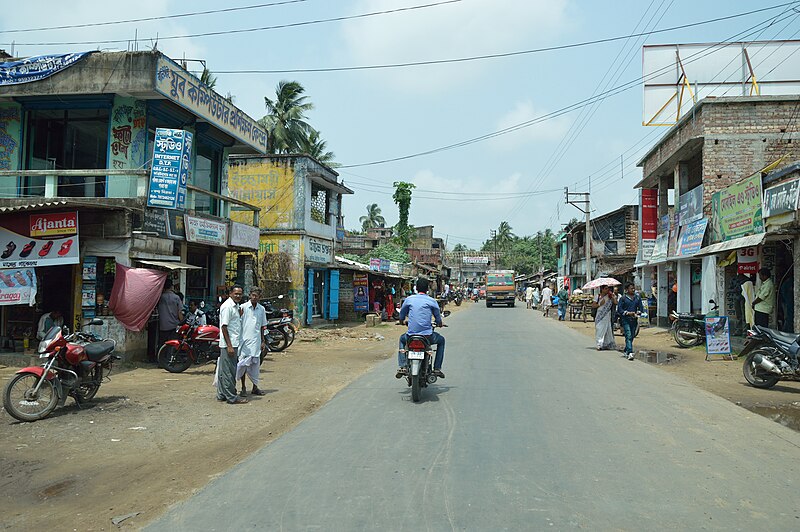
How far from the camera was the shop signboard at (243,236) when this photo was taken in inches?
674

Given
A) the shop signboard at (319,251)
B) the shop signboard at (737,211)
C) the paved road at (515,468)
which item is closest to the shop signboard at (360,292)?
the shop signboard at (319,251)

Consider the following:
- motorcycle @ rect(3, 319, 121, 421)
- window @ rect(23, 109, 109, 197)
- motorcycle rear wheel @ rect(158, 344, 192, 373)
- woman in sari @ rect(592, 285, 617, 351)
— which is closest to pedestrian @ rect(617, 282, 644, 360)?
woman in sari @ rect(592, 285, 617, 351)

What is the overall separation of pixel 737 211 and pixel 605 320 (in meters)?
4.56

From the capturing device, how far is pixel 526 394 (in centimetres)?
915

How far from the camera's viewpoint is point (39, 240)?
39.5ft

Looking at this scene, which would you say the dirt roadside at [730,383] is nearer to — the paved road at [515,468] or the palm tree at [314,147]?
the paved road at [515,468]

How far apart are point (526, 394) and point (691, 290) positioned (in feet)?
48.9

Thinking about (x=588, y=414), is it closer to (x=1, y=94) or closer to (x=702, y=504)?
(x=702, y=504)

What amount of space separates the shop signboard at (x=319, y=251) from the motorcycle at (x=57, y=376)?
51.7 ft

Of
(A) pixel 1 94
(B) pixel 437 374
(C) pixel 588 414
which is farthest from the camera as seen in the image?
(A) pixel 1 94

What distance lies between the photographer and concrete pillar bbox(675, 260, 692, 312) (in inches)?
834

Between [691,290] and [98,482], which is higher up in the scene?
[691,290]

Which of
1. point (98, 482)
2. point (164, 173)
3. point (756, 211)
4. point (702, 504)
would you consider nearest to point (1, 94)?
point (164, 173)

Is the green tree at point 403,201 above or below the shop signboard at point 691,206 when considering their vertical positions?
above
